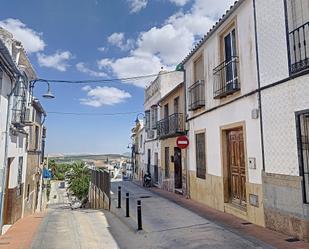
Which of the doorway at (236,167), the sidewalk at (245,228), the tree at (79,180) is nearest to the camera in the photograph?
the sidewalk at (245,228)

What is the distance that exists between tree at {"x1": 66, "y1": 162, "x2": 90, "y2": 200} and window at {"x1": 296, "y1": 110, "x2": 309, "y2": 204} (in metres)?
21.7

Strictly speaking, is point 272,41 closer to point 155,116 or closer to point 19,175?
point 19,175

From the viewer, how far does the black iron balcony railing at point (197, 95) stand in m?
11.5

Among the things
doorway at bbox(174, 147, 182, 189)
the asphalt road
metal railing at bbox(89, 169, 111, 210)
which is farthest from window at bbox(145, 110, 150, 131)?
the asphalt road

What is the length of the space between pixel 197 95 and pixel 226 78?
2.51 meters

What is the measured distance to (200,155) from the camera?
12.0 metres

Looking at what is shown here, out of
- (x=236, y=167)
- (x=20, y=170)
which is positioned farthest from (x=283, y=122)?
(x=20, y=170)

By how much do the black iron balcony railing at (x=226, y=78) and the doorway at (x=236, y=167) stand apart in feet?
4.42

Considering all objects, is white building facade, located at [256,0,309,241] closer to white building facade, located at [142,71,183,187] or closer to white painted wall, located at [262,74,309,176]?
white painted wall, located at [262,74,309,176]

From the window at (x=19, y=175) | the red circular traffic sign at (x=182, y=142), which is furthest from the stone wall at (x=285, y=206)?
the window at (x=19, y=175)

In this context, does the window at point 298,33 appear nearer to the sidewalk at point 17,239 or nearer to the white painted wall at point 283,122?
the white painted wall at point 283,122

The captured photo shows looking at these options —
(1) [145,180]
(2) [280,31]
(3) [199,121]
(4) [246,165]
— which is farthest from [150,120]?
(2) [280,31]

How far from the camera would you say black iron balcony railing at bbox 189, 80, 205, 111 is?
1155 centimetres

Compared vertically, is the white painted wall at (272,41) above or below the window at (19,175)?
above
